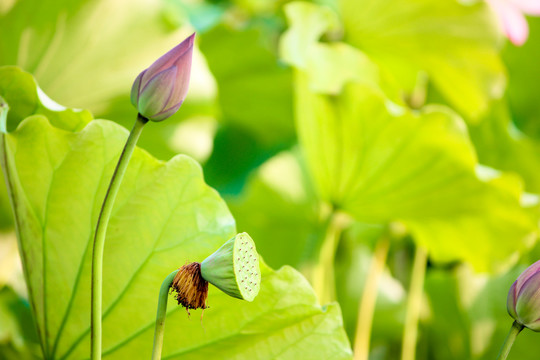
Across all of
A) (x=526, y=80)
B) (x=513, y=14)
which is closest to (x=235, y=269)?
(x=513, y=14)

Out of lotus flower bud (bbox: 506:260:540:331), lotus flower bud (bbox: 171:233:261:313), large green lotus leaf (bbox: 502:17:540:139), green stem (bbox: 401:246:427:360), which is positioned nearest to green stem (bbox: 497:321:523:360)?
lotus flower bud (bbox: 506:260:540:331)

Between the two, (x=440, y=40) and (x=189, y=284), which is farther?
(x=440, y=40)

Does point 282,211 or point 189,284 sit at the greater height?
point 189,284

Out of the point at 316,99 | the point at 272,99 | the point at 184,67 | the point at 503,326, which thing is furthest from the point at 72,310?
the point at 503,326

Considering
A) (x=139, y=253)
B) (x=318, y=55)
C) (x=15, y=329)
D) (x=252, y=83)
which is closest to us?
(x=139, y=253)

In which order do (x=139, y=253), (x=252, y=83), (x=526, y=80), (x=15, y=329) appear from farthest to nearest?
(x=526, y=80), (x=252, y=83), (x=15, y=329), (x=139, y=253)

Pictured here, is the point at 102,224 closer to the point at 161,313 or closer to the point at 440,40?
the point at 161,313

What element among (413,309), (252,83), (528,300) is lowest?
(413,309)
